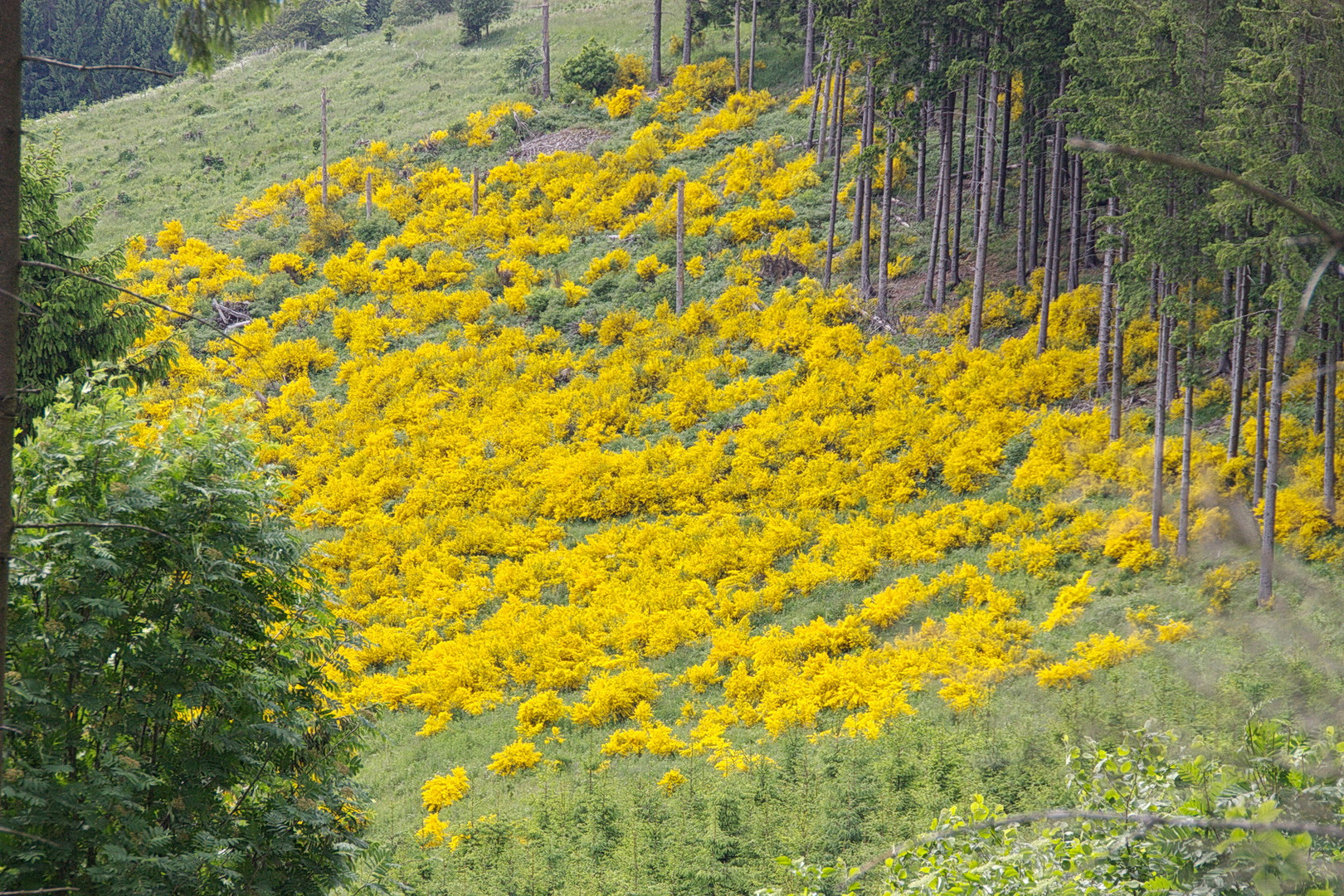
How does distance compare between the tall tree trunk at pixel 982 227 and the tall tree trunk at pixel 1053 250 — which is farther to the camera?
the tall tree trunk at pixel 982 227

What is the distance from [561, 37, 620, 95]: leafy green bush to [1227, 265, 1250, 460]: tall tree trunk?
106ft

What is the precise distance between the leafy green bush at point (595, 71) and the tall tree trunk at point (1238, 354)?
32397 mm

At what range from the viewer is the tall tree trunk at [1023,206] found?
23.5 m

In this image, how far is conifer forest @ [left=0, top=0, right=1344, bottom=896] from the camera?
5.82m

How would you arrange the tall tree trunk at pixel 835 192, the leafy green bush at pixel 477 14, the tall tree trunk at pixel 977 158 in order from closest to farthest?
the tall tree trunk at pixel 977 158 → the tall tree trunk at pixel 835 192 → the leafy green bush at pixel 477 14

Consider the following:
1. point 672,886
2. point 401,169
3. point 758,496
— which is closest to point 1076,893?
point 672,886

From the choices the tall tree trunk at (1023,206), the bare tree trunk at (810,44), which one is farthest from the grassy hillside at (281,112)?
the tall tree trunk at (1023,206)

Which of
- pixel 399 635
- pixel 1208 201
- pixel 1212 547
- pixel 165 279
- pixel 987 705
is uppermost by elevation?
pixel 1208 201

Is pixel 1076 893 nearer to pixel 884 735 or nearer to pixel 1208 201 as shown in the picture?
pixel 884 735

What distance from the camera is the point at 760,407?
23766 mm

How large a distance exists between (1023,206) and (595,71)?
1029 inches

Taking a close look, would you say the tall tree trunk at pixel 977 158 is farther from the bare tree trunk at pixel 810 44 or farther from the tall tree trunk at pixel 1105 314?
the bare tree trunk at pixel 810 44

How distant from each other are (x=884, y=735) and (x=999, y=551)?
17.1ft

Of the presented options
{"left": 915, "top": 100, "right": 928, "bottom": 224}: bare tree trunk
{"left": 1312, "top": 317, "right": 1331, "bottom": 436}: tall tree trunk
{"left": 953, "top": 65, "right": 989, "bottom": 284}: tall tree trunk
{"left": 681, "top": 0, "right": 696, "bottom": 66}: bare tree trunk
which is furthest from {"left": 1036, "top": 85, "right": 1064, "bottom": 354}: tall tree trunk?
{"left": 681, "top": 0, "right": 696, "bottom": 66}: bare tree trunk
